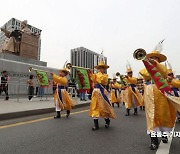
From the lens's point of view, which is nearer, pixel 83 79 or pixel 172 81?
pixel 83 79

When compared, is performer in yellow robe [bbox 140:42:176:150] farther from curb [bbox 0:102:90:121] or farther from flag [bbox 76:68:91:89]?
curb [bbox 0:102:90:121]

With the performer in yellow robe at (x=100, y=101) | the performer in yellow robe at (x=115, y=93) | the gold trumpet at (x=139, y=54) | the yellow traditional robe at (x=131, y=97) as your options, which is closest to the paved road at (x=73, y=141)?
the performer in yellow robe at (x=100, y=101)

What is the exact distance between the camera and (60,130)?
5.67 m

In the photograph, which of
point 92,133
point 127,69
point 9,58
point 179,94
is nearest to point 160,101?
point 92,133

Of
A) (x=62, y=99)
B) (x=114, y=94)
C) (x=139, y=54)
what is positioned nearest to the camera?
(x=139, y=54)

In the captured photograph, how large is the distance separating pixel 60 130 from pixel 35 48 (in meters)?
17.4

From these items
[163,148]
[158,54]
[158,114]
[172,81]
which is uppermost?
[158,54]

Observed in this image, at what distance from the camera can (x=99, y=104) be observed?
6.07m

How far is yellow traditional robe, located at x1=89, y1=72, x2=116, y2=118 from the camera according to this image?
6023mm

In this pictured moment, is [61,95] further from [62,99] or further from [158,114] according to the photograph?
[158,114]

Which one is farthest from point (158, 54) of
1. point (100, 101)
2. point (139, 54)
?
point (100, 101)

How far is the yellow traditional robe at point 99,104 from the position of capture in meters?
6.02

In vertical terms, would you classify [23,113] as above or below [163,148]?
above

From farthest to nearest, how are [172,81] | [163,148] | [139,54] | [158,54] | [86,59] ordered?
1. [86,59]
2. [172,81]
3. [158,54]
4. [163,148]
5. [139,54]
